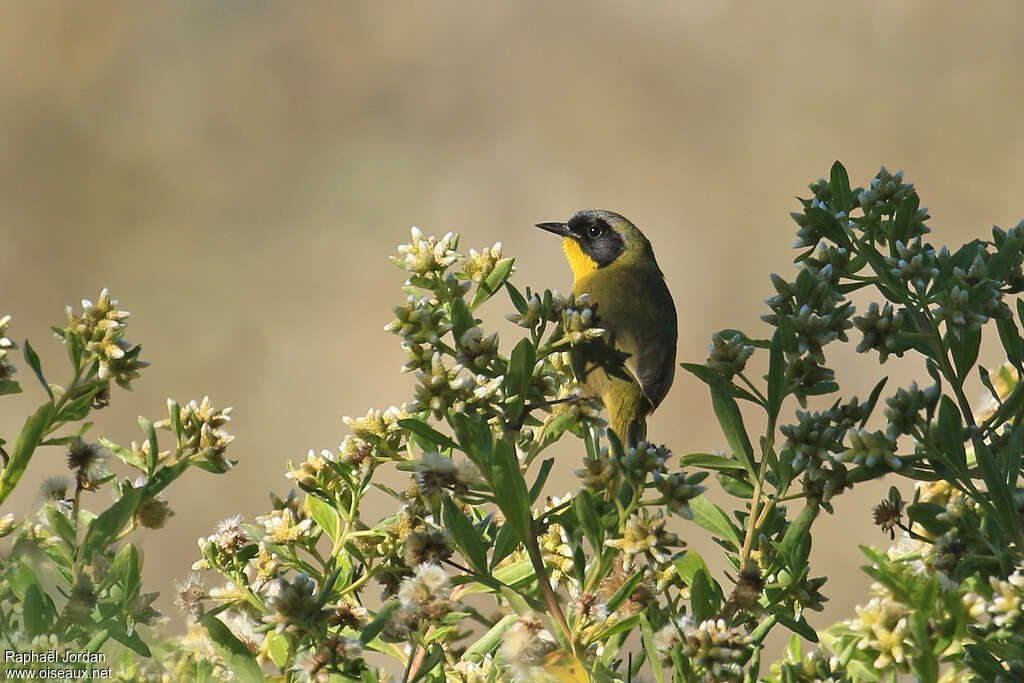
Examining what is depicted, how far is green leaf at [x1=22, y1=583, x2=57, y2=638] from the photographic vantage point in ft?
1.79

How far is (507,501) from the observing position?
1.89 feet

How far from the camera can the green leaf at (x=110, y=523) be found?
570 mm

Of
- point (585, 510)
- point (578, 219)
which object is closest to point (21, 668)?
point (585, 510)

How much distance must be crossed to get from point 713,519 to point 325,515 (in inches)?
10.5

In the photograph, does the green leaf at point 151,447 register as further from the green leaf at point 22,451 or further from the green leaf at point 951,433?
the green leaf at point 951,433

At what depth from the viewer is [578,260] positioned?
78.7 inches

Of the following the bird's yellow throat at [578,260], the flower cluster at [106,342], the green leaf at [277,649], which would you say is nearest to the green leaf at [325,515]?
the green leaf at [277,649]

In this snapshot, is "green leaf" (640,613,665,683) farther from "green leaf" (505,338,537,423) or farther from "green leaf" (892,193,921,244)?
"green leaf" (892,193,921,244)

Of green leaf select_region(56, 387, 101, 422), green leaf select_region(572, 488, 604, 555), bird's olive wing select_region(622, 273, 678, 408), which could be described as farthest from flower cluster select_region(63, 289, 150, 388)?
bird's olive wing select_region(622, 273, 678, 408)

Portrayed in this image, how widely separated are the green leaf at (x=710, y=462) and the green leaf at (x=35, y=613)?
374 mm

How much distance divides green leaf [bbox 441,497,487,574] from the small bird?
290 millimetres

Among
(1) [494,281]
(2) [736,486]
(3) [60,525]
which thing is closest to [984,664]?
(2) [736,486]

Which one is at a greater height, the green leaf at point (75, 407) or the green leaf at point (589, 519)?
the green leaf at point (75, 407)

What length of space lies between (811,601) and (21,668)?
410 mm
